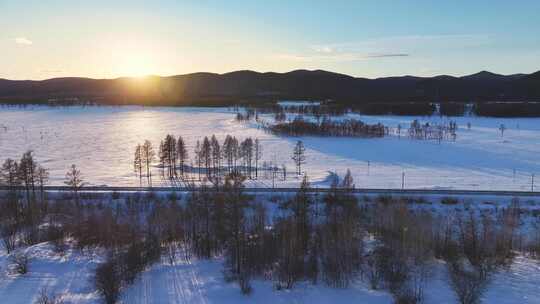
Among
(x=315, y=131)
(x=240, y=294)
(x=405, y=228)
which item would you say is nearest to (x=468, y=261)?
(x=405, y=228)

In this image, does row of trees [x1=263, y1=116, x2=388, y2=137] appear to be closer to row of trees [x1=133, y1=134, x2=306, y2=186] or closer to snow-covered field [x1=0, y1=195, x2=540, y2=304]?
row of trees [x1=133, y1=134, x2=306, y2=186]

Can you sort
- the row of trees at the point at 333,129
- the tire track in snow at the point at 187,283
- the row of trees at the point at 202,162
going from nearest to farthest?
the tire track in snow at the point at 187,283, the row of trees at the point at 202,162, the row of trees at the point at 333,129

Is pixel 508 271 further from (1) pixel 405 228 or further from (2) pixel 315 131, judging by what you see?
(2) pixel 315 131

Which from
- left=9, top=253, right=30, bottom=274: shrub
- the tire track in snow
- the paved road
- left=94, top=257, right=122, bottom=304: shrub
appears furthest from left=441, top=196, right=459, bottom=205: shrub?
left=9, top=253, right=30, bottom=274: shrub

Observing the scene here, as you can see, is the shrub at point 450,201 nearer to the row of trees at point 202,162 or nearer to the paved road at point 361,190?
the paved road at point 361,190

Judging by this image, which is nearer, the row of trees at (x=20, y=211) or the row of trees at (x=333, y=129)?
the row of trees at (x=20, y=211)

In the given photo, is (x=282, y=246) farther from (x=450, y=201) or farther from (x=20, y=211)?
(x=450, y=201)

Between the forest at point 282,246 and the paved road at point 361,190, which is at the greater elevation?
the forest at point 282,246

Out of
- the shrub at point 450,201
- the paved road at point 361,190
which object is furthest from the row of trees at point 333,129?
the shrub at point 450,201
